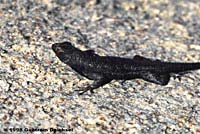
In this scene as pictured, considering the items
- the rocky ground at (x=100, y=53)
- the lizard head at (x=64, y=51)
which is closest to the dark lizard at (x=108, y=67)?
the lizard head at (x=64, y=51)

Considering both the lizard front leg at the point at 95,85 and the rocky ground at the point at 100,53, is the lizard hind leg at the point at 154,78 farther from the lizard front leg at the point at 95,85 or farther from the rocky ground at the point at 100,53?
the lizard front leg at the point at 95,85

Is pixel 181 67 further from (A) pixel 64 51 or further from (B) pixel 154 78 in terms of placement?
(A) pixel 64 51

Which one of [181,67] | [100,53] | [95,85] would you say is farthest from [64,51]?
[181,67]

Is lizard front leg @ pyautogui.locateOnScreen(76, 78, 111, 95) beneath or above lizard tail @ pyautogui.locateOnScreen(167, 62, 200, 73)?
beneath

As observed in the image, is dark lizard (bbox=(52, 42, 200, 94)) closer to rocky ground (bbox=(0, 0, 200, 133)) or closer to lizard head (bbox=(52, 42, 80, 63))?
lizard head (bbox=(52, 42, 80, 63))

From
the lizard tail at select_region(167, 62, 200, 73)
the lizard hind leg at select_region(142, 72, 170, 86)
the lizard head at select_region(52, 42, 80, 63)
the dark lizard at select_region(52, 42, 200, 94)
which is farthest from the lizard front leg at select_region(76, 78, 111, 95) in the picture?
the lizard tail at select_region(167, 62, 200, 73)

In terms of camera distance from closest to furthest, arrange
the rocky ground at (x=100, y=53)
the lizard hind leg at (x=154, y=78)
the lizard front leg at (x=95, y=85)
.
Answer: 1. the rocky ground at (x=100, y=53)
2. the lizard front leg at (x=95, y=85)
3. the lizard hind leg at (x=154, y=78)
